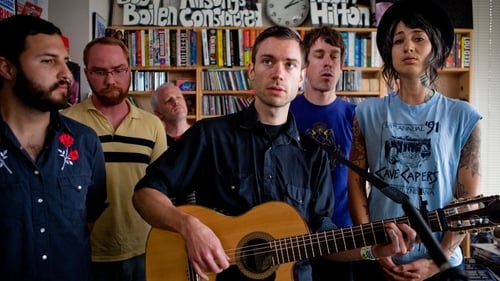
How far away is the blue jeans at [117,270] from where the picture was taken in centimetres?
199

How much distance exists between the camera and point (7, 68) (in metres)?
1.60

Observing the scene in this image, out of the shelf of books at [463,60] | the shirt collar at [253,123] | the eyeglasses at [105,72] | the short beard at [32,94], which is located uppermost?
the shelf of books at [463,60]

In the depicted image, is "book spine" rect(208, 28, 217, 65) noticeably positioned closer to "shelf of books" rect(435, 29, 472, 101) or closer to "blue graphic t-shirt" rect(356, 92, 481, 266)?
"shelf of books" rect(435, 29, 472, 101)

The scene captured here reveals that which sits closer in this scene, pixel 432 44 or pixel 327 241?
pixel 327 241

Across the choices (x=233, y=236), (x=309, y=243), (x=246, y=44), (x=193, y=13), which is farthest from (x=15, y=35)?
(x=193, y=13)

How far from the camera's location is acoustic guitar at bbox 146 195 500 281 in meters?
1.47

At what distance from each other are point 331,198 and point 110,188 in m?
1.01

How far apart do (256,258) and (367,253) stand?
1.30 feet

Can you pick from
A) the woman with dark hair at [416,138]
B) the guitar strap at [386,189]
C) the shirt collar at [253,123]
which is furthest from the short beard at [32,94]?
the woman with dark hair at [416,138]

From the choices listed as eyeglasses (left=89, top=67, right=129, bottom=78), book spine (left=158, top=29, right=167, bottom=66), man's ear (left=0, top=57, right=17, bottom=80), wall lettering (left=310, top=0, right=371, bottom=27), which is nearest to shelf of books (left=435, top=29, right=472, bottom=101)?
wall lettering (left=310, top=0, right=371, bottom=27)

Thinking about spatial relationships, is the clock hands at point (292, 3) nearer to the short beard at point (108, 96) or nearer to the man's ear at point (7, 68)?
the short beard at point (108, 96)

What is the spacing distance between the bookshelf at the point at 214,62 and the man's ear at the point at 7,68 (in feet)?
10.0

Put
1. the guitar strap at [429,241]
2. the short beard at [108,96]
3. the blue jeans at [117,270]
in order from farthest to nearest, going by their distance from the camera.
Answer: the short beard at [108,96], the blue jeans at [117,270], the guitar strap at [429,241]

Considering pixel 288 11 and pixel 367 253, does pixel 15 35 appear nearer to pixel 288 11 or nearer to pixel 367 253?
pixel 367 253
